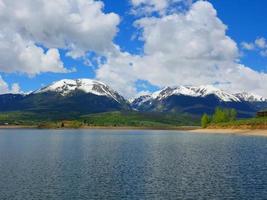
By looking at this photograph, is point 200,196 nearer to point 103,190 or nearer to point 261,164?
point 103,190

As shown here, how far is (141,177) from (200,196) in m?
18.9

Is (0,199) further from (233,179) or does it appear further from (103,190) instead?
(233,179)

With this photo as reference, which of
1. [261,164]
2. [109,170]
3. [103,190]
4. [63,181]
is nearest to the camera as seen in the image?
[103,190]

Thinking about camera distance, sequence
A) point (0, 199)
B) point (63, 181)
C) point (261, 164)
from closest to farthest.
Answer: point (0, 199), point (63, 181), point (261, 164)

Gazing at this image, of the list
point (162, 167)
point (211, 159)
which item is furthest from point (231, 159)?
point (162, 167)

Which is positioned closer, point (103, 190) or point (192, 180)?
point (103, 190)

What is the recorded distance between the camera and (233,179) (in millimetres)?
76062

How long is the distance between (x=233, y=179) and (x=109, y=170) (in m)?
26.6

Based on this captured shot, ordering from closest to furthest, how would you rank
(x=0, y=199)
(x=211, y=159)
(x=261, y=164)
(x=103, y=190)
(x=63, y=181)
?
(x=0, y=199)
(x=103, y=190)
(x=63, y=181)
(x=261, y=164)
(x=211, y=159)

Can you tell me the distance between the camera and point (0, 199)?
2341 inches

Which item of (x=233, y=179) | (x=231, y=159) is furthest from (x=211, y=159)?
(x=233, y=179)

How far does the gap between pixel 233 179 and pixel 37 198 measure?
1433 inches

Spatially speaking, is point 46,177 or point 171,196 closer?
point 171,196

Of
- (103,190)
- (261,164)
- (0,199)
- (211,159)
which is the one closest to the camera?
(0,199)
